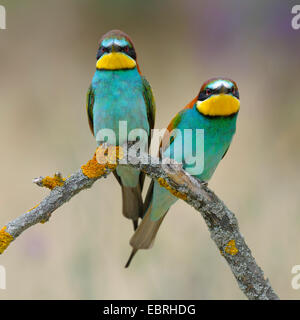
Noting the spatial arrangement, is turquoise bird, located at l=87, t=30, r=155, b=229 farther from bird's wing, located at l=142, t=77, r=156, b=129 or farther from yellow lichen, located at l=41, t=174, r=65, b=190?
yellow lichen, located at l=41, t=174, r=65, b=190

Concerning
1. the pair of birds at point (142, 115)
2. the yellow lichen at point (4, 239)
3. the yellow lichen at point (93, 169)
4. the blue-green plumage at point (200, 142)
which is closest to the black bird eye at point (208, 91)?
the pair of birds at point (142, 115)

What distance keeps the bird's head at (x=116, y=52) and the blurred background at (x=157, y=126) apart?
448 millimetres

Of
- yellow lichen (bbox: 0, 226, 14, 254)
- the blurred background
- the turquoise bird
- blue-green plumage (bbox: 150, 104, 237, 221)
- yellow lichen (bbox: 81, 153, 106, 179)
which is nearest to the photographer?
yellow lichen (bbox: 0, 226, 14, 254)

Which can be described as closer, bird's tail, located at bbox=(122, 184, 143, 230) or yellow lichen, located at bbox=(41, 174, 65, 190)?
yellow lichen, located at bbox=(41, 174, 65, 190)

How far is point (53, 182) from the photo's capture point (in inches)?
61.3

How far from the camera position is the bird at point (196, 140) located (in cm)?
183

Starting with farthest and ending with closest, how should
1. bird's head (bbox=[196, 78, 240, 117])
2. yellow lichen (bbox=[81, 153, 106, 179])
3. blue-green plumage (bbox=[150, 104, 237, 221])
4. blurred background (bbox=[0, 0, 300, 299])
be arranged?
blurred background (bbox=[0, 0, 300, 299])
blue-green plumage (bbox=[150, 104, 237, 221])
bird's head (bbox=[196, 78, 240, 117])
yellow lichen (bbox=[81, 153, 106, 179])

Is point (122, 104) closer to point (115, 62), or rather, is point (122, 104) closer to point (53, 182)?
point (115, 62)

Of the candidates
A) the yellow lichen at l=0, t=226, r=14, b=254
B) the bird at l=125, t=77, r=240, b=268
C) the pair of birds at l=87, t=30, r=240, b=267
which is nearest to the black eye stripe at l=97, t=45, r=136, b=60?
the pair of birds at l=87, t=30, r=240, b=267

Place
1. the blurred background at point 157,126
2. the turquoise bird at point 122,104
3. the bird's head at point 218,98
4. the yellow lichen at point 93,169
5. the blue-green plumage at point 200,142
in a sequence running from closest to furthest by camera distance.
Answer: the yellow lichen at point 93,169, the bird's head at point 218,98, the blue-green plumage at point 200,142, the turquoise bird at point 122,104, the blurred background at point 157,126

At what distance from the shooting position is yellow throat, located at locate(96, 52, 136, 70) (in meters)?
1.99

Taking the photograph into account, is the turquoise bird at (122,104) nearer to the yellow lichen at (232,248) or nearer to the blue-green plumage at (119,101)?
the blue-green plumage at (119,101)

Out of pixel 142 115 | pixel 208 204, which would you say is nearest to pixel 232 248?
pixel 208 204

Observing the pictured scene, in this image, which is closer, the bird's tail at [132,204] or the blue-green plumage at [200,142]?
the blue-green plumage at [200,142]
